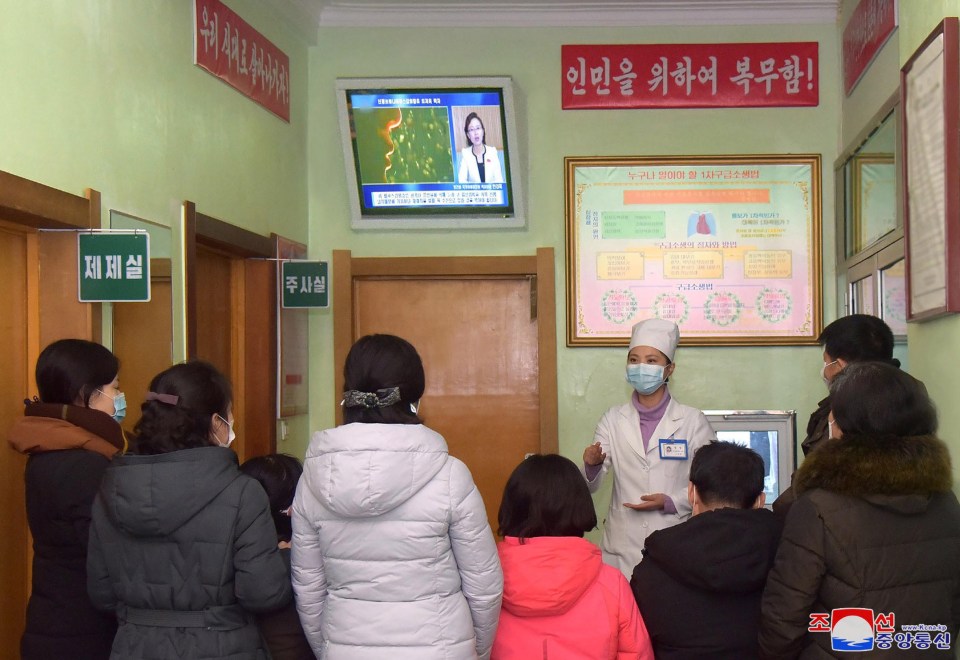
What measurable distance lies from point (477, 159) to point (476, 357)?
3.15ft

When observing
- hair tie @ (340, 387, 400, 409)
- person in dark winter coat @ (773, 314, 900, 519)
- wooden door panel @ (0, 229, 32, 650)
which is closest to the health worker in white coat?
person in dark winter coat @ (773, 314, 900, 519)

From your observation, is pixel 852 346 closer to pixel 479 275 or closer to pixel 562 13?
pixel 479 275

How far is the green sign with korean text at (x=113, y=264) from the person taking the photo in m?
2.95

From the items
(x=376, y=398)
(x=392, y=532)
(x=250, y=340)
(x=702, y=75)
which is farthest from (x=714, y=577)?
(x=702, y=75)

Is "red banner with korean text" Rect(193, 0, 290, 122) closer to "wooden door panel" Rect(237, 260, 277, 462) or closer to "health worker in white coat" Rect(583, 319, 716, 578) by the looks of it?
"wooden door panel" Rect(237, 260, 277, 462)

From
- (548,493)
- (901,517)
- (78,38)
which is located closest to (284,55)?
(78,38)

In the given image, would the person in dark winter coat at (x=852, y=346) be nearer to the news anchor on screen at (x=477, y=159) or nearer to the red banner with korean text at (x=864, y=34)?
the red banner with korean text at (x=864, y=34)

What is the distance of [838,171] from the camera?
4859 mm

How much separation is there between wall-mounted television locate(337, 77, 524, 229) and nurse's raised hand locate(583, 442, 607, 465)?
1.77 meters

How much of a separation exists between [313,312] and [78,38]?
7.56 feet

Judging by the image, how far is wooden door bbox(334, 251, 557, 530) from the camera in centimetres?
507

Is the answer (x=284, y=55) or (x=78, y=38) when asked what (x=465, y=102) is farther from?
(x=78, y=38)

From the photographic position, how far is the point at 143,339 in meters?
3.35

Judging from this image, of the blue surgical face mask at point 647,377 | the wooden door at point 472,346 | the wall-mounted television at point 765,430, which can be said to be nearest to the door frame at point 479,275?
the wooden door at point 472,346
